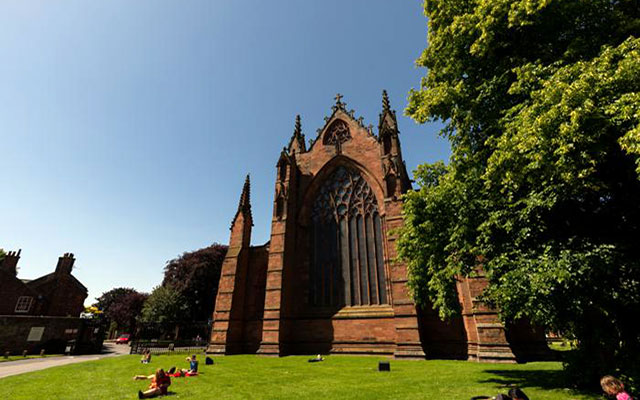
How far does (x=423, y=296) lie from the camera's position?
1175cm

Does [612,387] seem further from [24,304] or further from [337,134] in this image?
[24,304]

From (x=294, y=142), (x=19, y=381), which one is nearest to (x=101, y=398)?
(x=19, y=381)

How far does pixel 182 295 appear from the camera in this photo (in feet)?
121

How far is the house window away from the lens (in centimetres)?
3275

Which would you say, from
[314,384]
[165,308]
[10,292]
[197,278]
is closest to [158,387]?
[314,384]

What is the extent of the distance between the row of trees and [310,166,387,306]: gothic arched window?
21.3 meters

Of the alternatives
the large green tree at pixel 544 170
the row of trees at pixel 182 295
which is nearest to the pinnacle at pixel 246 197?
the large green tree at pixel 544 170

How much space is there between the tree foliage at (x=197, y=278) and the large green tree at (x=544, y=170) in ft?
113

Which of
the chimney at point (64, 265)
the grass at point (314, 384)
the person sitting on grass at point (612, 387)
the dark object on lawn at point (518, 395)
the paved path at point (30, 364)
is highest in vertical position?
the chimney at point (64, 265)

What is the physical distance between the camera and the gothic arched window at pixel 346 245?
20.1m

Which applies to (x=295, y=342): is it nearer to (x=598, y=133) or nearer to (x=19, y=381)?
(x=19, y=381)

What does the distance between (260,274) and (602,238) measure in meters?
19.6

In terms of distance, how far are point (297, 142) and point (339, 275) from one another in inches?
493

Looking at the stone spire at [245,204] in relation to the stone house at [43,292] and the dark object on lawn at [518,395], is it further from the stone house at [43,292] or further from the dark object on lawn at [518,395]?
the stone house at [43,292]
